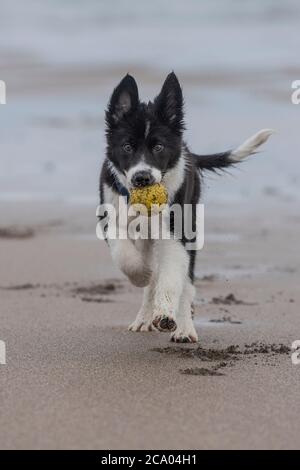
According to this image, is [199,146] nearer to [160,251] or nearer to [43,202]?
[43,202]

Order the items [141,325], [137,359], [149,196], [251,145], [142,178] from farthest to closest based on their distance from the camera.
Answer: [251,145] → [141,325] → [149,196] → [142,178] → [137,359]

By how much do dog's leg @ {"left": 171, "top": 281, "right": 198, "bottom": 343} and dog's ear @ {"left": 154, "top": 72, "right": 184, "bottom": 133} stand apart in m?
1.06

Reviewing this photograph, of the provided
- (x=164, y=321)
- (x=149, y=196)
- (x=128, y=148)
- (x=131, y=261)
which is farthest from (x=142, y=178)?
(x=164, y=321)

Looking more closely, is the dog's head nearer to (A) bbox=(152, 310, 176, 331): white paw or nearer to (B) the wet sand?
(A) bbox=(152, 310, 176, 331): white paw

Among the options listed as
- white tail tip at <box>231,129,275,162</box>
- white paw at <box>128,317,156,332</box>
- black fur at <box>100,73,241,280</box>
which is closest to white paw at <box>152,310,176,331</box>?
black fur at <box>100,73,241,280</box>

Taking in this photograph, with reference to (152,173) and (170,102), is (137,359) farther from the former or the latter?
(170,102)

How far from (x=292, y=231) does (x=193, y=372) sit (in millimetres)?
7314

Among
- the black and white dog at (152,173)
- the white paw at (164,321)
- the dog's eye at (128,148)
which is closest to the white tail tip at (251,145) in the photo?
the black and white dog at (152,173)

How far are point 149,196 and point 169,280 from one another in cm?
50

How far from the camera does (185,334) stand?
5742 millimetres

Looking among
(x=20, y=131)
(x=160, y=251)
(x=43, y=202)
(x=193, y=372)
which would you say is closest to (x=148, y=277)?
(x=160, y=251)

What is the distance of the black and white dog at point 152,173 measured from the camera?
5480 mm

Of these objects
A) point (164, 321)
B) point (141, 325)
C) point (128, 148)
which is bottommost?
point (164, 321)

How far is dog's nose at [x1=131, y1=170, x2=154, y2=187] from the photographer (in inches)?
208
